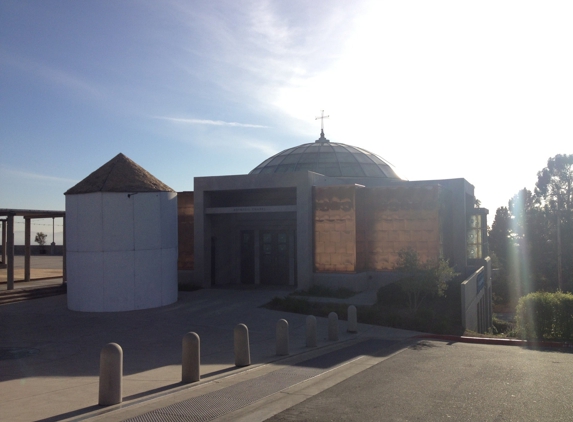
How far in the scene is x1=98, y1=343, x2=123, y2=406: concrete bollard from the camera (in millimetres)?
7480

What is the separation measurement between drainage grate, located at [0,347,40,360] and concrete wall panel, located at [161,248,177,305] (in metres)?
7.11

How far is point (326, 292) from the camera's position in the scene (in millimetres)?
20922

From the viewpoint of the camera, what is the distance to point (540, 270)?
4622cm

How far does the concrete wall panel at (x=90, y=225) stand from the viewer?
17844mm

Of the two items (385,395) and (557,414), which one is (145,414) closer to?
(385,395)

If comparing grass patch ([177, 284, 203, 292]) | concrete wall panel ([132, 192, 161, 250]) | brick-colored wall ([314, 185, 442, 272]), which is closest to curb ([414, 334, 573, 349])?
brick-colored wall ([314, 185, 442, 272])

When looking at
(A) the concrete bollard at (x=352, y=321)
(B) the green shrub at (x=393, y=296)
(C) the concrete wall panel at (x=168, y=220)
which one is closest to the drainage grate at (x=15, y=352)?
(C) the concrete wall panel at (x=168, y=220)

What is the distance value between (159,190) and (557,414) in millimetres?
14710

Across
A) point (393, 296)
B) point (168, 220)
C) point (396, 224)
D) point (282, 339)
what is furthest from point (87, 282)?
point (396, 224)

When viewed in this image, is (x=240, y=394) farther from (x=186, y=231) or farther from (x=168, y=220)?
(x=186, y=231)

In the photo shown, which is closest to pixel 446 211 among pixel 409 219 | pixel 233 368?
pixel 409 219

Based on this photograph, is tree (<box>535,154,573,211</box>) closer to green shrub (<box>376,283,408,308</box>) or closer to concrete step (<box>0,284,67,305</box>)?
green shrub (<box>376,283,408,308</box>)

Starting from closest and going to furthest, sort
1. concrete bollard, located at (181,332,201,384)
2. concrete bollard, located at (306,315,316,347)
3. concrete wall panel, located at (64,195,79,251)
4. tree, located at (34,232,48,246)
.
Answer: concrete bollard, located at (181,332,201,384), concrete bollard, located at (306,315,316,347), concrete wall panel, located at (64,195,79,251), tree, located at (34,232,48,246)

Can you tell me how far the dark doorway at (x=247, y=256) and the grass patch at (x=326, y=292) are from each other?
498cm
